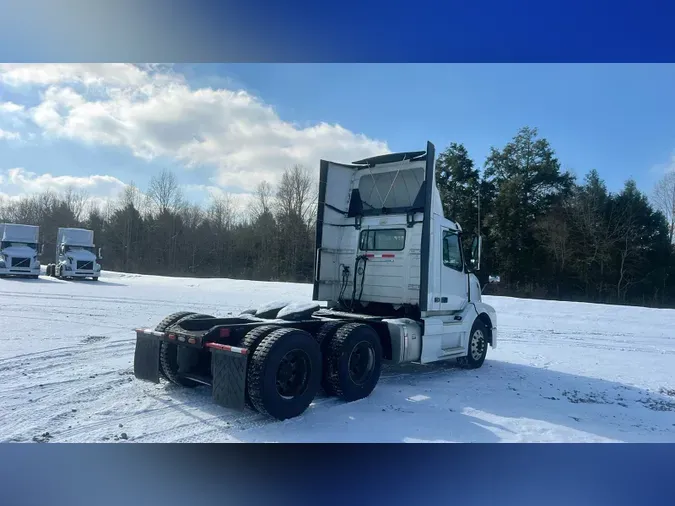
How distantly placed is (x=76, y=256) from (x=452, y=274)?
88.8ft

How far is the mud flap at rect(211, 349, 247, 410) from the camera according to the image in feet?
18.8

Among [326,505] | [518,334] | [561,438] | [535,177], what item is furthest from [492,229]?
[326,505]

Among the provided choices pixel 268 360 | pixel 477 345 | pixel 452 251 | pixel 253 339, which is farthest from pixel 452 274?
pixel 268 360

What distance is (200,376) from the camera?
6746mm

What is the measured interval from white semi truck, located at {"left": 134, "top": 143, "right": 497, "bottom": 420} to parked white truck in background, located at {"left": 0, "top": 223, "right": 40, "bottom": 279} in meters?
26.3

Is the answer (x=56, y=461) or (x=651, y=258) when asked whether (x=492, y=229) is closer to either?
(x=651, y=258)

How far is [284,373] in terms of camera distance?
6.21 meters

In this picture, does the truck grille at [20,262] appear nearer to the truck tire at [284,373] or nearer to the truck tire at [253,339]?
the truck tire at [253,339]

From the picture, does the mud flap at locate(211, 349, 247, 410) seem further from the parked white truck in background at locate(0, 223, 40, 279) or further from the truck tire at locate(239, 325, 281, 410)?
the parked white truck in background at locate(0, 223, 40, 279)

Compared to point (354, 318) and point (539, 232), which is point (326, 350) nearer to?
point (354, 318)

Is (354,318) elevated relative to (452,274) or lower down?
lower down

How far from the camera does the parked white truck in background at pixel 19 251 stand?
28891 millimetres

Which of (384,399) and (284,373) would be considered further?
(384,399)

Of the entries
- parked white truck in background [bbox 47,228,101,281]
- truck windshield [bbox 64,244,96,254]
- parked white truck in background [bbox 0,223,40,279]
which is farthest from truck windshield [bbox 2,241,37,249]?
truck windshield [bbox 64,244,96,254]
